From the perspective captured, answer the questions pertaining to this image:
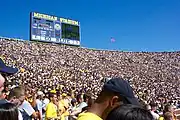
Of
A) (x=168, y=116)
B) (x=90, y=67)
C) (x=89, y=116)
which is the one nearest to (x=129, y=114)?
(x=89, y=116)

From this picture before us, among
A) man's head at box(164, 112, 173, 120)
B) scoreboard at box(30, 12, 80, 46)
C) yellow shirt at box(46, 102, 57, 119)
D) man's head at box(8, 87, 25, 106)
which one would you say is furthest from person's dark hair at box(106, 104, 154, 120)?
scoreboard at box(30, 12, 80, 46)

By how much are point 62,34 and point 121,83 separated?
175 ft

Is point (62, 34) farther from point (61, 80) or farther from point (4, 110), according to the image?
point (4, 110)

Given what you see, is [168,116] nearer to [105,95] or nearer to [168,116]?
[168,116]

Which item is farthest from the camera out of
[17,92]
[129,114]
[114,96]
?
[17,92]

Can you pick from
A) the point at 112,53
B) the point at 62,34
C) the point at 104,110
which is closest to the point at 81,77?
the point at 62,34

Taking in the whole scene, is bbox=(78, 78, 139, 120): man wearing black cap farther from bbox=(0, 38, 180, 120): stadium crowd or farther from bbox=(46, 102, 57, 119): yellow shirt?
bbox=(0, 38, 180, 120): stadium crowd

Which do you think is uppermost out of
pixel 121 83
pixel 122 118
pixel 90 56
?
pixel 90 56

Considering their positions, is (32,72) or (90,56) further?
(90,56)

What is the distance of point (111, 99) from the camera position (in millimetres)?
2883

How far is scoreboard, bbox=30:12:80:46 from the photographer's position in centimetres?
5191

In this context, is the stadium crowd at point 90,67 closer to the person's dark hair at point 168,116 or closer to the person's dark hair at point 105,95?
the person's dark hair at point 168,116

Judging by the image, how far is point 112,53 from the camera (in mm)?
64688

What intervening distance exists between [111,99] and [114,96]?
35mm
